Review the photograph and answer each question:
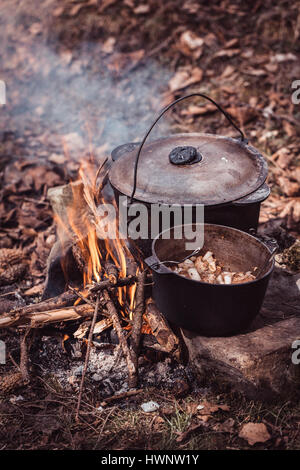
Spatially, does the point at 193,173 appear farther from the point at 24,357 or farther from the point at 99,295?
the point at 24,357

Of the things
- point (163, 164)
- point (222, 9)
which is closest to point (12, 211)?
point (163, 164)

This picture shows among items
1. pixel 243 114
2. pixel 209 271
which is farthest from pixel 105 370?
pixel 243 114

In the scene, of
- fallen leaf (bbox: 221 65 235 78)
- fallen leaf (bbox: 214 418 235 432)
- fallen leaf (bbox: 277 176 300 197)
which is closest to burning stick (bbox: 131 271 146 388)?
fallen leaf (bbox: 214 418 235 432)

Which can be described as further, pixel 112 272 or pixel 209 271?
pixel 112 272

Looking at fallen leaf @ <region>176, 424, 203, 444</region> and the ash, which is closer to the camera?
fallen leaf @ <region>176, 424, 203, 444</region>

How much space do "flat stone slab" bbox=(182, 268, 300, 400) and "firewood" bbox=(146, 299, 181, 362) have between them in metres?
0.10

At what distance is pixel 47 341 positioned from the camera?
10.1ft

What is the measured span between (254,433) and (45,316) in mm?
1676

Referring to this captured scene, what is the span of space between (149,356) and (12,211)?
2757 millimetres

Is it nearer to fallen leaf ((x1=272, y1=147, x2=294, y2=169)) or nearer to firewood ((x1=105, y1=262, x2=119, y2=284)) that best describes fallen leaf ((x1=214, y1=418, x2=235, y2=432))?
firewood ((x1=105, y1=262, x2=119, y2=284))

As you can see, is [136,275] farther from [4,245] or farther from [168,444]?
[4,245]

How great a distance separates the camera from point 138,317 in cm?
290

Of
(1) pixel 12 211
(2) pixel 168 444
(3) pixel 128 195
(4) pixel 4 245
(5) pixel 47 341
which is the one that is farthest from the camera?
(1) pixel 12 211

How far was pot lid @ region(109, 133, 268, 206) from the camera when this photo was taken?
9.18 feet
